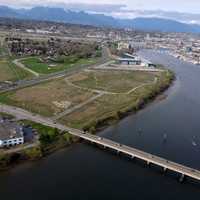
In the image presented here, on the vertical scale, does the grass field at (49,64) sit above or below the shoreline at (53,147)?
above

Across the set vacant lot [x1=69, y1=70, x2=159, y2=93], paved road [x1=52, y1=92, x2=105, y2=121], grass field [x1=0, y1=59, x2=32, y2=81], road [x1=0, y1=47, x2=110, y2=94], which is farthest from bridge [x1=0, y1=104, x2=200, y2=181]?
vacant lot [x1=69, y1=70, x2=159, y2=93]

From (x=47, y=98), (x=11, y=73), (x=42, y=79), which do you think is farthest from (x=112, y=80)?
(x=11, y=73)

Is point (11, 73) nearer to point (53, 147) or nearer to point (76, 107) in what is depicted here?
point (76, 107)

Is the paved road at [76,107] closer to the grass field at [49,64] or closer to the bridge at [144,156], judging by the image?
the bridge at [144,156]

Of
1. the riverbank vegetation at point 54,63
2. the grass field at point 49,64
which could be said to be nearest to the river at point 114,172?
the grass field at point 49,64

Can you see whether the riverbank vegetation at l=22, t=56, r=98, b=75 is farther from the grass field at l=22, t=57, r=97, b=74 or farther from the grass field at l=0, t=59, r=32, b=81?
the grass field at l=0, t=59, r=32, b=81

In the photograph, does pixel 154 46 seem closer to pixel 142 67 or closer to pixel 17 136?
pixel 142 67
